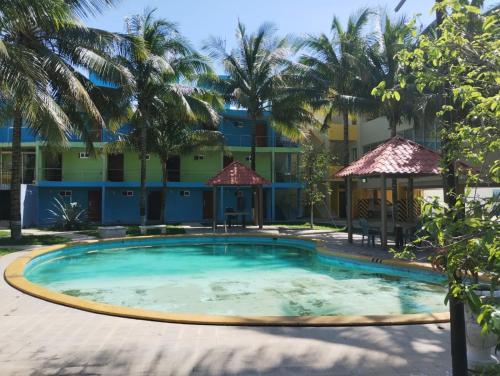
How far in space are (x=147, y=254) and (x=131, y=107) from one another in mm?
8041

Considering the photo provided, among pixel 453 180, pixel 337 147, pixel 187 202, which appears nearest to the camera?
pixel 453 180

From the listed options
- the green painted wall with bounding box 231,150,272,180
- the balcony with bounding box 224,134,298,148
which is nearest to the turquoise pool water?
the green painted wall with bounding box 231,150,272,180

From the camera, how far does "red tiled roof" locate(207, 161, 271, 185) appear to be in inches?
841

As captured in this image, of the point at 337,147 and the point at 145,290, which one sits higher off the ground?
the point at 337,147

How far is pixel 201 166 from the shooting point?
29781mm

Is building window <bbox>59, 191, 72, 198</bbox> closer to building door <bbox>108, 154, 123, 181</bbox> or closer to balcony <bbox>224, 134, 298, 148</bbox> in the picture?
building door <bbox>108, 154, 123, 181</bbox>

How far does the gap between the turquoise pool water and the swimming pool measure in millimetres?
19

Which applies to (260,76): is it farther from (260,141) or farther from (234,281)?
(234,281)

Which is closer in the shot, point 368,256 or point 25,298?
point 25,298

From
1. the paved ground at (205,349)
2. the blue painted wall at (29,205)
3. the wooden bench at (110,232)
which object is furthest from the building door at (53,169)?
the paved ground at (205,349)

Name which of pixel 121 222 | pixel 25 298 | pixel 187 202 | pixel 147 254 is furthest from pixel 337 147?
pixel 25 298

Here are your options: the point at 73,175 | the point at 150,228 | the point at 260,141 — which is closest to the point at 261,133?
the point at 260,141

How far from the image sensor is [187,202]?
96.4 ft

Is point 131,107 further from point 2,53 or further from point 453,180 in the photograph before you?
point 453,180
